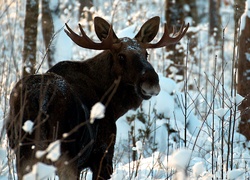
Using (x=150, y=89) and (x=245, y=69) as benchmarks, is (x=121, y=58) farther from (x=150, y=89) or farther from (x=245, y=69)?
(x=245, y=69)

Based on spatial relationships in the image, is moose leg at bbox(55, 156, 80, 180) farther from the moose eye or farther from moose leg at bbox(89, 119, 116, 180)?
the moose eye

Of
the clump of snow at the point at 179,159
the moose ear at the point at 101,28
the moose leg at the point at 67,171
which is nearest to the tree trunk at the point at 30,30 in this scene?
the moose ear at the point at 101,28

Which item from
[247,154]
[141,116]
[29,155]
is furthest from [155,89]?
[141,116]

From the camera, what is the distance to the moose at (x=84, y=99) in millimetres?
4191

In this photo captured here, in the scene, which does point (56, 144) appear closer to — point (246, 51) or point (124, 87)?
point (124, 87)

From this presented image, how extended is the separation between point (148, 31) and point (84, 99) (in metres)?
1.49

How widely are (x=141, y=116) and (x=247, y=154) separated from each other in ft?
6.70

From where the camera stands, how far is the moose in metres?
4.19

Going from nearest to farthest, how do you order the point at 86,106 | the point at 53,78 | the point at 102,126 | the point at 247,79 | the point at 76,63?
1. the point at 53,78
2. the point at 86,106
3. the point at 102,126
4. the point at 76,63
5. the point at 247,79

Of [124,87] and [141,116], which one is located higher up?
[124,87]

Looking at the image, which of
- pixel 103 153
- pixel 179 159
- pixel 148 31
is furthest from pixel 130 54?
pixel 179 159

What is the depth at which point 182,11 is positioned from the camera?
12.5m

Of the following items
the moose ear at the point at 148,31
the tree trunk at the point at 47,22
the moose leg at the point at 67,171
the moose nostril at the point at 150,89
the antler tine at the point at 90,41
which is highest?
the tree trunk at the point at 47,22

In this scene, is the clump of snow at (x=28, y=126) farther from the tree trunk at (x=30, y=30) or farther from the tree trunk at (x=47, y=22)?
the tree trunk at (x=47, y=22)
